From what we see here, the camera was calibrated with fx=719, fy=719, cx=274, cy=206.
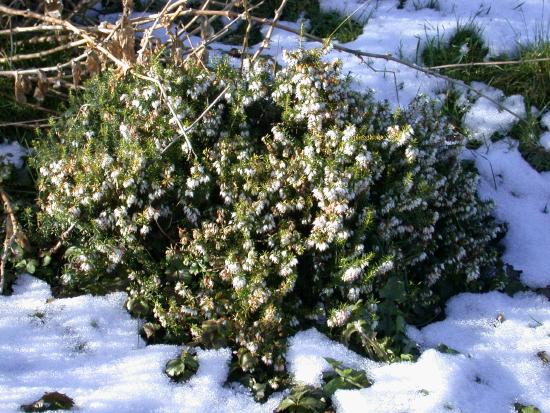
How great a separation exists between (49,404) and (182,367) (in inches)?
19.8

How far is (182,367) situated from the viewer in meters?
2.79

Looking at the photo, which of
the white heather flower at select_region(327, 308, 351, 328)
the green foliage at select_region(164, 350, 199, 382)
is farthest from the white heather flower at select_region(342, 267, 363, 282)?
the green foliage at select_region(164, 350, 199, 382)

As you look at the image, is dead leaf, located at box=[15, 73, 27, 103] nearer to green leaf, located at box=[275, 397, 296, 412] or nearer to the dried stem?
the dried stem

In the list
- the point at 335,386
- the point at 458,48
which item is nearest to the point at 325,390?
the point at 335,386

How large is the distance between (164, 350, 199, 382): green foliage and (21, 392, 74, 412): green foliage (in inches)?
15.2

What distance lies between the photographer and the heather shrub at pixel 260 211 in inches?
116

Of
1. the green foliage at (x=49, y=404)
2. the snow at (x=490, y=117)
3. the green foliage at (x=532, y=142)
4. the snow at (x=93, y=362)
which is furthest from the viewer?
the snow at (x=490, y=117)

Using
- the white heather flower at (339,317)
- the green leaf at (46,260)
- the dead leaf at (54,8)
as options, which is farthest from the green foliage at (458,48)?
the green leaf at (46,260)

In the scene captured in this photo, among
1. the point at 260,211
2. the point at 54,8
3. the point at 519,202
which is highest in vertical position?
the point at 54,8

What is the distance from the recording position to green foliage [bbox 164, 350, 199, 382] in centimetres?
279

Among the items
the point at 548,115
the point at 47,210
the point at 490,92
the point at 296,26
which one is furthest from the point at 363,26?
the point at 47,210

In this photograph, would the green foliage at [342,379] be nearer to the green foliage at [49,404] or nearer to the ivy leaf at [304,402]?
the ivy leaf at [304,402]

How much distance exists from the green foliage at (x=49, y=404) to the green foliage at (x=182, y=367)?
39cm

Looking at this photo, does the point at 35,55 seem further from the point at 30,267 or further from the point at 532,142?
the point at 532,142
